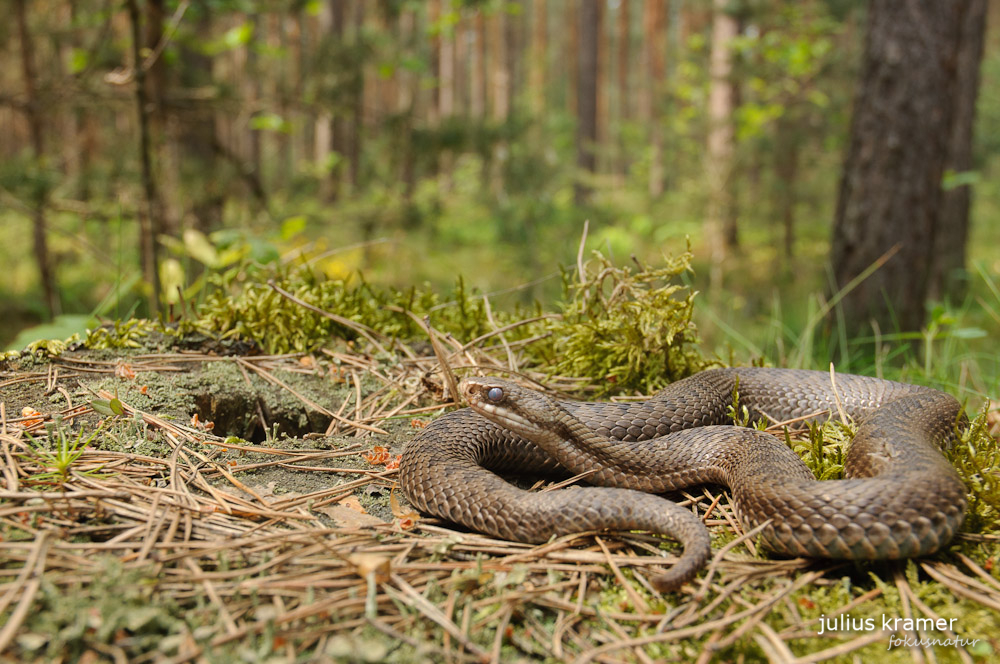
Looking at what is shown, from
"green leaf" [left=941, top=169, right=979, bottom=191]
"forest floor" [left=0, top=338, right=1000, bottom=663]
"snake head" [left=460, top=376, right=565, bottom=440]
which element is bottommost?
"forest floor" [left=0, top=338, right=1000, bottom=663]

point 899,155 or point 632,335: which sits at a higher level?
point 899,155

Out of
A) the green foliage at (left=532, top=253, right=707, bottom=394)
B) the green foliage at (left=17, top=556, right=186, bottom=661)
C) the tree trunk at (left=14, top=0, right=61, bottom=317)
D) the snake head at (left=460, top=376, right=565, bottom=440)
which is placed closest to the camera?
the green foliage at (left=17, top=556, right=186, bottom=661)

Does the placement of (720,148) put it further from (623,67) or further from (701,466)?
(623,67)

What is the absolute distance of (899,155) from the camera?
6.35 m

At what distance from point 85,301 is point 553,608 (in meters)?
12.2

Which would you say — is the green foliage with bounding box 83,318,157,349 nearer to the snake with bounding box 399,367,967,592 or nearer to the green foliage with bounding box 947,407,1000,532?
the snake with bounding box 399,367,967,592

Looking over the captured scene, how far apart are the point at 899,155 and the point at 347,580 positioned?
6.85 metres

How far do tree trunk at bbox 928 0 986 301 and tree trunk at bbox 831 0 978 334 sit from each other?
5239mm

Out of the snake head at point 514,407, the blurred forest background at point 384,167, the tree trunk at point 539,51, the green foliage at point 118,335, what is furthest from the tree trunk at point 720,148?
the tree trunk at point 539,51

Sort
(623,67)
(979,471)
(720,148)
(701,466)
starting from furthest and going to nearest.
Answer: (623,67), (720,148), (701,466), (979,471)

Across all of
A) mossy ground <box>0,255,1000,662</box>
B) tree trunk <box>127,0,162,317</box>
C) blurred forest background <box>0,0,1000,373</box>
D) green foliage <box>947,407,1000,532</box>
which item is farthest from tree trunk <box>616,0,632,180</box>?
mossy ground <box>0,255,1000,662</box>

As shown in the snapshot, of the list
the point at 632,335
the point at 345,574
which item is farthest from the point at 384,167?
the point at 345,574

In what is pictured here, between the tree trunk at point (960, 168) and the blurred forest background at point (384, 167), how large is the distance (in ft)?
0.92

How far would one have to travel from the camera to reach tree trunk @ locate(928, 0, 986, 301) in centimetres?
1123
